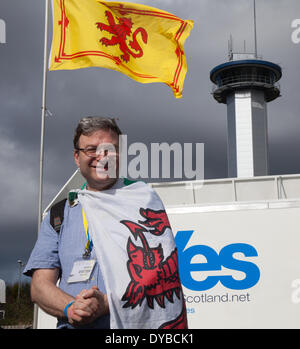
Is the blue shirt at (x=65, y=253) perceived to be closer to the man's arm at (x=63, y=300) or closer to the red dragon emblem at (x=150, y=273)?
the man's arm at (x=63, y=300)

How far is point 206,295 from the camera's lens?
821cm

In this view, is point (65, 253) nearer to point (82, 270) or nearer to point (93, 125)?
point (82, 270)

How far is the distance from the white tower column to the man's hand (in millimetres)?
45174

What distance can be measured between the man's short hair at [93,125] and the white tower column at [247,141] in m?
44.8

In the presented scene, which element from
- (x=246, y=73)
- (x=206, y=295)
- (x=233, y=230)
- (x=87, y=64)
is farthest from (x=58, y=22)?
(x=246, y=73)

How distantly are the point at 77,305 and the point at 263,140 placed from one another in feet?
157

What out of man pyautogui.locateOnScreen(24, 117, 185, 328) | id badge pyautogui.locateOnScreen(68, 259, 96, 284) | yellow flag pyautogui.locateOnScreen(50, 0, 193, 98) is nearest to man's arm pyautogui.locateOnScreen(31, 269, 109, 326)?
man pyautogui.locateOnScreen(24, 117, 185, 328)

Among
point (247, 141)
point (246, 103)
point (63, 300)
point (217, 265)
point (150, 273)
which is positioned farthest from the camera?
point (246, 103)

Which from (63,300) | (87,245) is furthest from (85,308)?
(87,245)

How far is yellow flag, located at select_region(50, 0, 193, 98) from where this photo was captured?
7055mm

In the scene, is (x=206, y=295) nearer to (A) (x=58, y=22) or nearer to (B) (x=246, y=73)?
(A) (x=58, y=22)

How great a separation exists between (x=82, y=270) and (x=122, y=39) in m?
6.04

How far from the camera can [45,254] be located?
221 centimetres

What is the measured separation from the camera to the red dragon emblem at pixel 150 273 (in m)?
2.09
